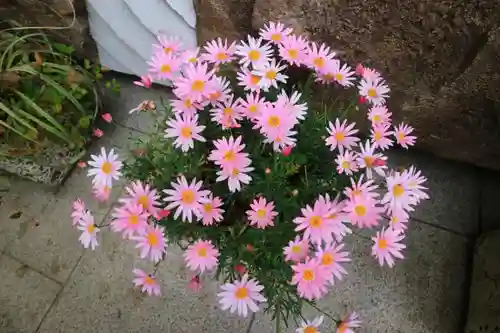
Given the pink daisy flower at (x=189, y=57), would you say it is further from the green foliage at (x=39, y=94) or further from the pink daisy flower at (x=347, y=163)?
the green foliage at (x=39, y=94)

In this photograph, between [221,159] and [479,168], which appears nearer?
[221,159]

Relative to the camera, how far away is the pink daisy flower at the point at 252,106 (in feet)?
2.68

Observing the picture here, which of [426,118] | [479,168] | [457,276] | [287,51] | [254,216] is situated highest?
[287,51]

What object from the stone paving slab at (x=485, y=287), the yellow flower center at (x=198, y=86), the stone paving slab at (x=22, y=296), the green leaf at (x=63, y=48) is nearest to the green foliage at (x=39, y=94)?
the green leaf at (x=63, y=48)

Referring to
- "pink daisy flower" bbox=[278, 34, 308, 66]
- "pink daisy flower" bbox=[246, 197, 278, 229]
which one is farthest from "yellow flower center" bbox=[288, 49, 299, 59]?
"pink daisy flower" bbox=[246, 197, 278, 229]

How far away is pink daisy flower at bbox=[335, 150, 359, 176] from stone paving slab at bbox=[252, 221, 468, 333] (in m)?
0.58

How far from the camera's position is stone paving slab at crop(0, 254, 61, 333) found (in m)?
1.30

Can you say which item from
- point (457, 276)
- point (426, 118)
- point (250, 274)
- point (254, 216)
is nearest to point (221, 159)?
point (254, 216)

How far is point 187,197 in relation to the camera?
79 centimetres

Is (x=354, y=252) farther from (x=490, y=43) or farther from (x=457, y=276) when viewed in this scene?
(x=490, y=43)

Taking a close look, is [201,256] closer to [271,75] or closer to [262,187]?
[262,187]

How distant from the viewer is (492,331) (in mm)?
1192

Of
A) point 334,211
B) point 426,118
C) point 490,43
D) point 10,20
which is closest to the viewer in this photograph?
point 334,211

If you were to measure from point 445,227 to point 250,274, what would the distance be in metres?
0.74
